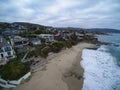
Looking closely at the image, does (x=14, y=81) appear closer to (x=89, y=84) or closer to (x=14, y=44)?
(x=89, y=84)

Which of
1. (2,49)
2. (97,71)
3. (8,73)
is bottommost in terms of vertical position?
(97,71)

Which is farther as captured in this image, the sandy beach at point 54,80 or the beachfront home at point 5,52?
the beachfront home at point 5,52

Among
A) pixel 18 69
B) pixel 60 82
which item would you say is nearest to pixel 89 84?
pixel 60 82

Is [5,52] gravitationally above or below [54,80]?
above

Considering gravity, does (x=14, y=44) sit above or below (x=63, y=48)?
above

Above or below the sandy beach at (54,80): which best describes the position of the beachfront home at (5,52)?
above

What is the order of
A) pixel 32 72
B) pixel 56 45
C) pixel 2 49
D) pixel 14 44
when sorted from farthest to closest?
pixel 56 45
pixel 14 44
pixel 2 49
pixel 32 72

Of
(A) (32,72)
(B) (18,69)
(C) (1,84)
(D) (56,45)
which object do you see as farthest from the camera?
(D) (56,45)

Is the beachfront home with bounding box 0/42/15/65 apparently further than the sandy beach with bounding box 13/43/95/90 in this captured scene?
Yes

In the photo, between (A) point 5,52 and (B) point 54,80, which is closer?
(B) point 54,80

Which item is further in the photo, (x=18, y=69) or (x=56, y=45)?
(x=56, y=45)

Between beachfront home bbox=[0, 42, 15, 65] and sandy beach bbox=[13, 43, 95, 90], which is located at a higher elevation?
beachfront home bbox=[0, 42, 15, 65]
